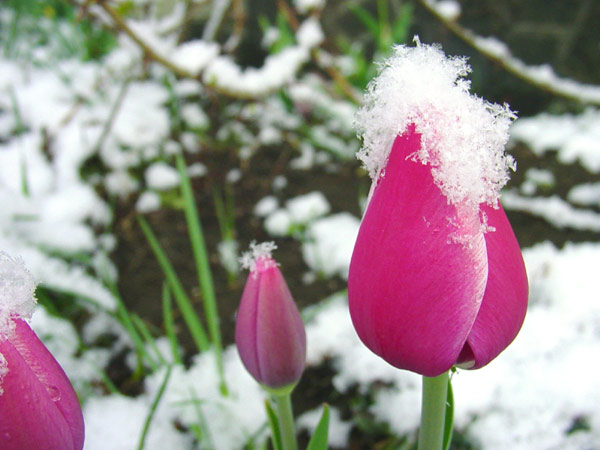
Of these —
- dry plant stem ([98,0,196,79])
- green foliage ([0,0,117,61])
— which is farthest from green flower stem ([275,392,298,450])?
green foliage ([0,0,117,61])

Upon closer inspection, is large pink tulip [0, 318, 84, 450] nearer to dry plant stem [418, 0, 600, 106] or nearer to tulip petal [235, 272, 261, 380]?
A: tulip petal [235, 272, 261, 380]

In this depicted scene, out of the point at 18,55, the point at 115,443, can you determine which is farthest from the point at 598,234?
the point at 18,55

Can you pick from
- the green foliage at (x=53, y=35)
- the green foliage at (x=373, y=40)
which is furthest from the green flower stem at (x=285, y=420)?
the green foliage at (x=53, y=35)

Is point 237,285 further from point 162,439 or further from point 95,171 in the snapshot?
point 95,171

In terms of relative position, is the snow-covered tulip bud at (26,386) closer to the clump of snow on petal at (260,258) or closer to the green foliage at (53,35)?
the clump of snow on petal at (260,258)

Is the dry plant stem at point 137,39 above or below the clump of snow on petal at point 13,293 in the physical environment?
below
